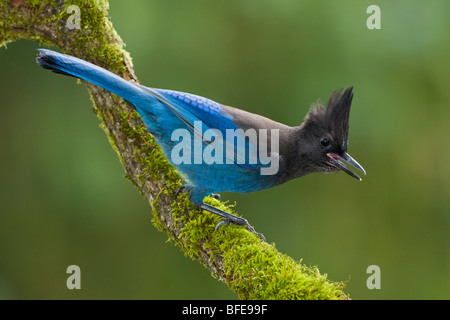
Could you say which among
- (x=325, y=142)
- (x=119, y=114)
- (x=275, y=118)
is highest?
(x=275, y=118)

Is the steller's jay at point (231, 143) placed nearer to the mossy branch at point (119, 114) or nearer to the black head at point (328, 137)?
the black head at point (328, 137)

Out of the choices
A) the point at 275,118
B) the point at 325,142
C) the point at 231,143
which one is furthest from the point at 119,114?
the point at 275,118

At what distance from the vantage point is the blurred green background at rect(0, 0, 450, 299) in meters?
5.95

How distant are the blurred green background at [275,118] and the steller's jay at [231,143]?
1.82m

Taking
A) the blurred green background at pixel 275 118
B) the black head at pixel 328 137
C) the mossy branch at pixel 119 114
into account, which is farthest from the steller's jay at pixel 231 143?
the blurred green background at pixel 275 118

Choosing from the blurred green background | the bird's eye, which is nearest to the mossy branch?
the bird's eye

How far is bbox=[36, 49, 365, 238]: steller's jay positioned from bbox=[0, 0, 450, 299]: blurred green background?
1.82 meters

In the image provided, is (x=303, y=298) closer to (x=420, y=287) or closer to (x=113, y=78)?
(x=113, y=78)

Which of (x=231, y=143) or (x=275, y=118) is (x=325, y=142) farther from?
(x=275, y=118)

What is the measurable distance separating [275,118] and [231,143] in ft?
7.31

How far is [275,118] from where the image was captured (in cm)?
628

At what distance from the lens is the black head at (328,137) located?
4016 millimetres

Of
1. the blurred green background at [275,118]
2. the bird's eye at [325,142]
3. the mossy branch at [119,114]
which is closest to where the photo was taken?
the mossy branch at [119,114]

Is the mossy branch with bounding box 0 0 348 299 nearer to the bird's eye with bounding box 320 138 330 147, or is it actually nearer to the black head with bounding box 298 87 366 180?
the black head with bounding box 298 87 366 180
